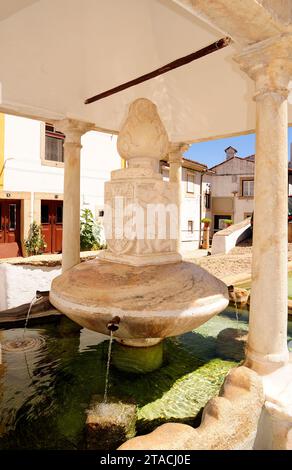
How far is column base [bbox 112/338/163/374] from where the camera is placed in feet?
12.6

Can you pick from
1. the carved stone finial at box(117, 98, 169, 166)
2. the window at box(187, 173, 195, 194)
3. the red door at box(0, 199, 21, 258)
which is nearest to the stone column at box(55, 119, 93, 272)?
the carved stone finial at box(117, 98, 169, 166)

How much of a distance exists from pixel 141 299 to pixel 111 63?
13.2 ft

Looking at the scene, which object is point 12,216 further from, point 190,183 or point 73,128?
point 190,183

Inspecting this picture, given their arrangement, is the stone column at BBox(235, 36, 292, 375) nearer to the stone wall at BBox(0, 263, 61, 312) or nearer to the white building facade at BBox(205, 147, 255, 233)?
the stone wall at BBox(0, 263, 61, 312)

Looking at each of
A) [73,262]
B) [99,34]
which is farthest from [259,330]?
[99,34]

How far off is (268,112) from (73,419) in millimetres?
3448

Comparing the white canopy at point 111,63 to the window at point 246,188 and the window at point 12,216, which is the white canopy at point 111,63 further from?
the window at point 246,188

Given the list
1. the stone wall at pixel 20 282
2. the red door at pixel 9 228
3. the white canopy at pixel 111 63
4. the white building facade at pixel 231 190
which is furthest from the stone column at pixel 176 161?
the white building facade at pixel 231 190

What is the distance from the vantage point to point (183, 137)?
7.30m

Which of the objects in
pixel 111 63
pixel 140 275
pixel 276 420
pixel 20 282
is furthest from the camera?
pixel 20 282

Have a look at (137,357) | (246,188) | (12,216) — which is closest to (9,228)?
(12,216)

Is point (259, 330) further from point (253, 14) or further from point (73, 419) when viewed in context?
point (253, 14)

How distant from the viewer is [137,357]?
4.03 meters

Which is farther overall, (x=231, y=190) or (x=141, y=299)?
(x=231, y=190)
